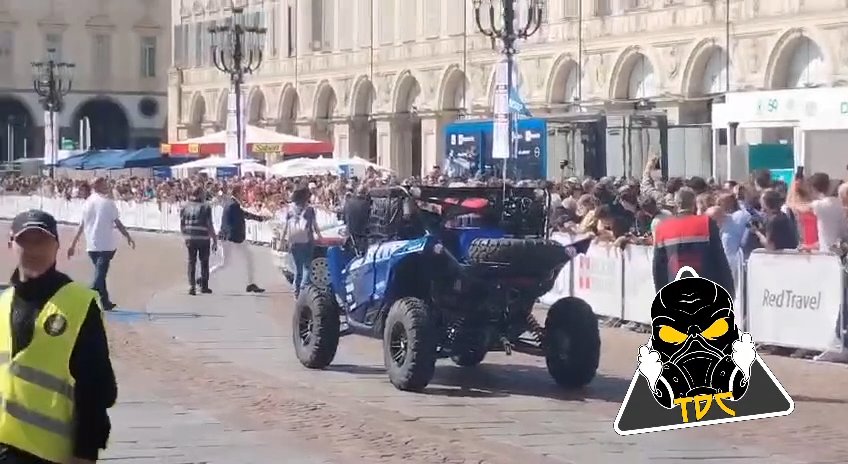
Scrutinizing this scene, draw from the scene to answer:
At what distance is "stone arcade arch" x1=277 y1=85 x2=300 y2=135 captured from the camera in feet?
220

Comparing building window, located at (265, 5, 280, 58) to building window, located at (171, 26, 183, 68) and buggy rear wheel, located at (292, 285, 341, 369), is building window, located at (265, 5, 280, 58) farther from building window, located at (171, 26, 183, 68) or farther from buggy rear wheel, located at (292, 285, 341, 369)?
buggy rear wheel, located at (292, 285, 341, 369)

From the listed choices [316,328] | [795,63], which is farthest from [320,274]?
[795,63]

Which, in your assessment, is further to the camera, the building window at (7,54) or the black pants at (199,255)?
the building window at (7,54)

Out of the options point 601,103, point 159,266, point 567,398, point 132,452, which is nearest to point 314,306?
point 567,398

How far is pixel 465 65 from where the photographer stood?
177ft

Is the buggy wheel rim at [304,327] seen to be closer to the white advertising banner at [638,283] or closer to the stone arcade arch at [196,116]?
the white advertising banner at [638,283]

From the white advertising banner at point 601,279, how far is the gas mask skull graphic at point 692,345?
9957mm

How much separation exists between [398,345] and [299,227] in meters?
8.27

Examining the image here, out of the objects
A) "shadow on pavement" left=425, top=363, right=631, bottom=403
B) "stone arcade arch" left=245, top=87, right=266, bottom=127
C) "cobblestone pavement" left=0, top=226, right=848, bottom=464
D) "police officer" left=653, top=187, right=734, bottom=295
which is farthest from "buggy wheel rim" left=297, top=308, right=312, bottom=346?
"stone arcade arch" left=245, top=87, right=266, bottom=127

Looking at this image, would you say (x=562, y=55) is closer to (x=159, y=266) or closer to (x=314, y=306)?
(x=159, y=266)

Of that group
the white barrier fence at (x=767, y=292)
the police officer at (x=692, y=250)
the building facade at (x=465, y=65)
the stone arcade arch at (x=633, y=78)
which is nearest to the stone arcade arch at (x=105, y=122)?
the building facade at (x=465, y=65)

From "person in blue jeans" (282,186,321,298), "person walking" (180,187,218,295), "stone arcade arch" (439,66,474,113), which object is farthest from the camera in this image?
"stone arcade arch" (439,66,474,113)

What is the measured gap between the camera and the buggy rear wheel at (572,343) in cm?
1358

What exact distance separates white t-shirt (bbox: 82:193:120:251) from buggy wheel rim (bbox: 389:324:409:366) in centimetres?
748
